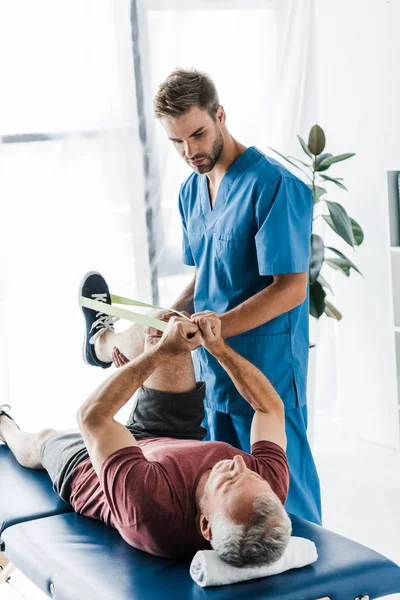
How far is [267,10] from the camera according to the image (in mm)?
3855

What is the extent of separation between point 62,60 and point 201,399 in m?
1.70

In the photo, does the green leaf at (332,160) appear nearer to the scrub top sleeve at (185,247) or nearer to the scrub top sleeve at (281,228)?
the scrub top sleeve at (185,247)

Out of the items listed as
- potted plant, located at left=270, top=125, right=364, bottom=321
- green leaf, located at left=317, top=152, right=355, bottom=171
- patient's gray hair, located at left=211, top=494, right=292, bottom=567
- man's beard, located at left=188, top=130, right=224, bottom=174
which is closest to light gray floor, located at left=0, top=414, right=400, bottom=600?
potted plant, located at left=270, top=125, right=364, bottom=321

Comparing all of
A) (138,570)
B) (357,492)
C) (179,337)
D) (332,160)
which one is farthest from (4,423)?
(332,160)

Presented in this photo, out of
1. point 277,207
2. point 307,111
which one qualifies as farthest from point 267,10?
point 277,207

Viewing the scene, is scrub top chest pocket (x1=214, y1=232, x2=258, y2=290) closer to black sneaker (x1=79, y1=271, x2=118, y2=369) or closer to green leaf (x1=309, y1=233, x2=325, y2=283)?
black sneaker (x1=79, y1=271, x2=118, y2=369)

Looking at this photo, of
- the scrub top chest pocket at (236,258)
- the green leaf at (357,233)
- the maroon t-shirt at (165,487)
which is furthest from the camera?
the green leaf at (357,233)

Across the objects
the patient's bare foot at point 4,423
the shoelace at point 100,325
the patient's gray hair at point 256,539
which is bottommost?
the patient's gray hair at point 256,539

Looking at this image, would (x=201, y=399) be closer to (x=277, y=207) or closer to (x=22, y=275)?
(x=277, y=207)

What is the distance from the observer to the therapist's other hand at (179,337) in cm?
201

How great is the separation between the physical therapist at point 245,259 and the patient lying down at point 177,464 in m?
0.11

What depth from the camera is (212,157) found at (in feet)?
7.29

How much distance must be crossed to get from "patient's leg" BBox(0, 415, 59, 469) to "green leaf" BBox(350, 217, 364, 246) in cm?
161

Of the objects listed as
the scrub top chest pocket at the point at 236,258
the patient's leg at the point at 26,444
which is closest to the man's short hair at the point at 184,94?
the scrub top chest pocket at the point at 236,258
